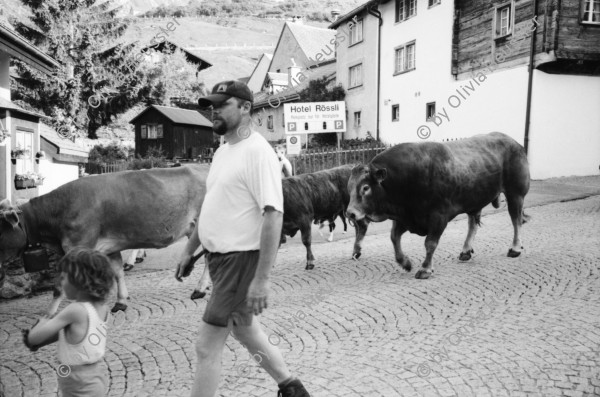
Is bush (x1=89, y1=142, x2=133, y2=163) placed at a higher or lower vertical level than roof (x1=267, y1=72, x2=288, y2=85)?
lower

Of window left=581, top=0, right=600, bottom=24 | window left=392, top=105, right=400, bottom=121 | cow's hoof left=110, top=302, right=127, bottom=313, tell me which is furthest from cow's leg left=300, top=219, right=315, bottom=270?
window left=392, top=105, right=400, bottom=121

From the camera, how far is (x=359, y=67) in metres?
31.5

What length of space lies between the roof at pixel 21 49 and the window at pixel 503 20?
53.4 ft

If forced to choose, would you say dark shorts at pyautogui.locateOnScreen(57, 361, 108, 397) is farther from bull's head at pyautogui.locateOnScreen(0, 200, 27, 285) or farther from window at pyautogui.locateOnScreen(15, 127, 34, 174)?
window at pyautogui.locateOnScreen(15, 127, 34, 174)

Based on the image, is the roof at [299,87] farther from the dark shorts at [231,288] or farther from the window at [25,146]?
the dark shorts at [231,288]

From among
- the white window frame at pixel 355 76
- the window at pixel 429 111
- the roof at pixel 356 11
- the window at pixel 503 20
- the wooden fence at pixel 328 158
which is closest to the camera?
the window at pixel 503 20

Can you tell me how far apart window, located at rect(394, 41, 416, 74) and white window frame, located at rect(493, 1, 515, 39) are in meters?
5.62

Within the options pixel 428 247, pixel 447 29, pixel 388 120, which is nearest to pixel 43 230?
pixel 428 247

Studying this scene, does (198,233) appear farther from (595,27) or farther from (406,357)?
(595,27)

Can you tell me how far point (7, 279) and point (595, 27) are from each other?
64.1 ft

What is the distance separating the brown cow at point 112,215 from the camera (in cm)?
519

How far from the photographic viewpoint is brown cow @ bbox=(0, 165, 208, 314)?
5.19 metres

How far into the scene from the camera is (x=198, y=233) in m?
3.12

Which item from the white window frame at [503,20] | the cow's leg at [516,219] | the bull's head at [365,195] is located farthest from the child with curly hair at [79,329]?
the white window frame at [503,20]
